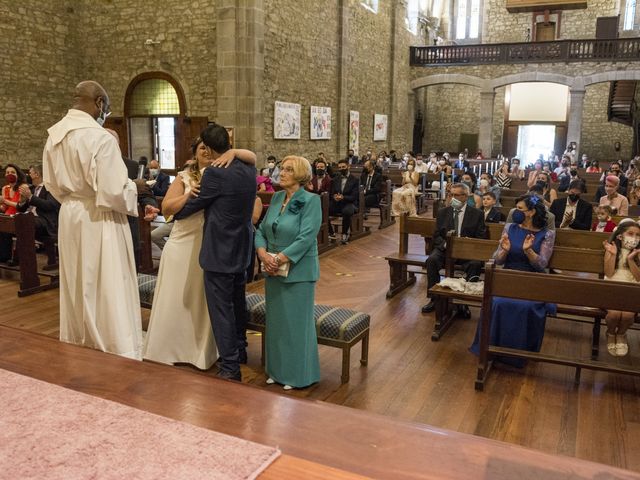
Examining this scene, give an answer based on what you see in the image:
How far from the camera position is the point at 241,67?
39.0ft

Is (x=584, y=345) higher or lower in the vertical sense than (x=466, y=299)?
lower

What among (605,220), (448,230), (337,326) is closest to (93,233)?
(337,326)

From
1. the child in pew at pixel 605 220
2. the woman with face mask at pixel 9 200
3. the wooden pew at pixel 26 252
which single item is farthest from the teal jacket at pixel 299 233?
the woman with face mask at pixel 9 200

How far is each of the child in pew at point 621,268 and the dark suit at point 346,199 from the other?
5053 millimetres

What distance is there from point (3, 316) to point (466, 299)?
4146mm

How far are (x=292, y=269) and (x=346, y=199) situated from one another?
5.96 metres

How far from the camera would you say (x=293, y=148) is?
1399 centimetres

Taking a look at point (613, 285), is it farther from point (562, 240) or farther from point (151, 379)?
point (151, 379)

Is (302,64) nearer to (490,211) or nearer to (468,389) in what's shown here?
(490,211)

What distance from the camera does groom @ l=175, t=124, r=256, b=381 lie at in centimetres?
344

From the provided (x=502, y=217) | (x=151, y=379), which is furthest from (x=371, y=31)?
(x=151, y=379)


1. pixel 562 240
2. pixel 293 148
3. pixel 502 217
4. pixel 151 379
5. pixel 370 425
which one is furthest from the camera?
pixel 293 148

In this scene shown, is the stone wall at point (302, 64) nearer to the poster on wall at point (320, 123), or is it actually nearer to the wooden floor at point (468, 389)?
the poster on wall at point (320, 123)

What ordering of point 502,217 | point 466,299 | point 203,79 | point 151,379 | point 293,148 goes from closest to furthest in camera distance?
point 151,379 → point 466,299 → point 502,217 → point 203,79 → point 293,148
